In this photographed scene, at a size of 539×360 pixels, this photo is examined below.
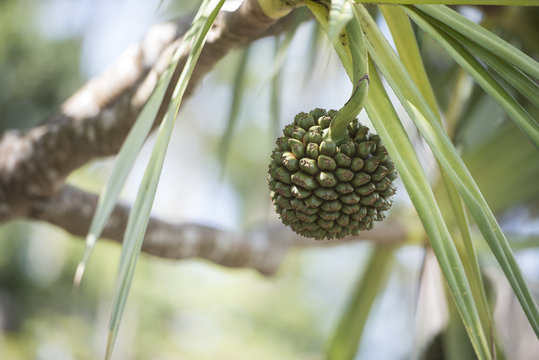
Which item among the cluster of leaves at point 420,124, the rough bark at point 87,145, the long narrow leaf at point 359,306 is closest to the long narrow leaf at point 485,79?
the cluster of leaves at point 420,124

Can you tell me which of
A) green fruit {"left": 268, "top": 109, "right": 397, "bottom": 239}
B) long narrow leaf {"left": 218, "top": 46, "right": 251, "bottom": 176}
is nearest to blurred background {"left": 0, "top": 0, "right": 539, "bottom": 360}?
long narrow leaf {"left": 218, "top": 46, "right": 251, "bottom": 176}

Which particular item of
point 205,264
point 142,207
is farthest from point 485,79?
point 205,264

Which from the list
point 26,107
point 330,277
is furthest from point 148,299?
point 330,277

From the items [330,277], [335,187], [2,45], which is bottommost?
[330,277]

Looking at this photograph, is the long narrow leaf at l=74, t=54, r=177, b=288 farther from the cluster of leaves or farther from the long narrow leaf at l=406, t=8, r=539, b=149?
the long narrow leaf at l=406, t=8, r=539, b=149

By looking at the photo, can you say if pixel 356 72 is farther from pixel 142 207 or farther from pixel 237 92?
pixel 237 92

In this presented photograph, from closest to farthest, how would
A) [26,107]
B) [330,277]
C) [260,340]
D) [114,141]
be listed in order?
[114,141] → [26,107] → [260,340] → [330,277]

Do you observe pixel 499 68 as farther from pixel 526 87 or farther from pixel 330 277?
pixel 330 277
